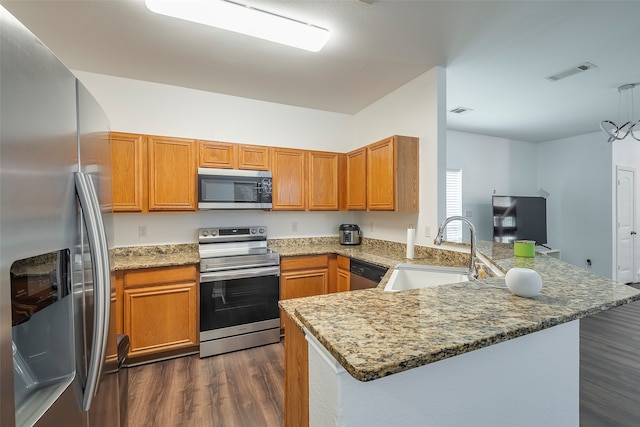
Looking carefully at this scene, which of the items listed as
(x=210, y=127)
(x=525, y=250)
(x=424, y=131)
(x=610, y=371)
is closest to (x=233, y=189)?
(x=210, y=127)

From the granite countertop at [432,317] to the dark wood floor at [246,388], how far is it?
1324 millimetres

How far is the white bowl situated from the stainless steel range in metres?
2.21

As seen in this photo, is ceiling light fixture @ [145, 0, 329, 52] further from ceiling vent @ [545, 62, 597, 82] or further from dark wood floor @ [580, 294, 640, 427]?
dark wood floor @ [580, 294, 640, 427]

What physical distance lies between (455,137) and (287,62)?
3.61 meters

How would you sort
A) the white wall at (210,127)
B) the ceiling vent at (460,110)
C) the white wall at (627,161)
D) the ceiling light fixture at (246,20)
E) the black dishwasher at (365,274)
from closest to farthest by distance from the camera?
the ceiling light fixture at (246,20) < the black dishwasher at (365,274) < the white wall at (210,127) < the ceiling vent at (460,110) < the white wall at (627,161)

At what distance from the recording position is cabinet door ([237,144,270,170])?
10.3 ft

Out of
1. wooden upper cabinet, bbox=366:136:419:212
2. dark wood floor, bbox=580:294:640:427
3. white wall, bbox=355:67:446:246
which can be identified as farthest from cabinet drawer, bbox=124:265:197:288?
dark wood floor, bbox=580:294:640:427

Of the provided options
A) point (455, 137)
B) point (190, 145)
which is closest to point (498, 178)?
point (455, 137)

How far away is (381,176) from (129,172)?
2.40 meters

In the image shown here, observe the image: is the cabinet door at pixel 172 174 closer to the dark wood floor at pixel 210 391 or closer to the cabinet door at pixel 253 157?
the cabinet door at pixel 253 157

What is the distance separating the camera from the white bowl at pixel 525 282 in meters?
0.98

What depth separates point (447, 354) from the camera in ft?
2.08

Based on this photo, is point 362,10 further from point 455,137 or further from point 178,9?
point 455,137

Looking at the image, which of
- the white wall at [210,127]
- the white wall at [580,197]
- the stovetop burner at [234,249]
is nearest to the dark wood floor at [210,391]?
the stovetop burner at [234,249]
